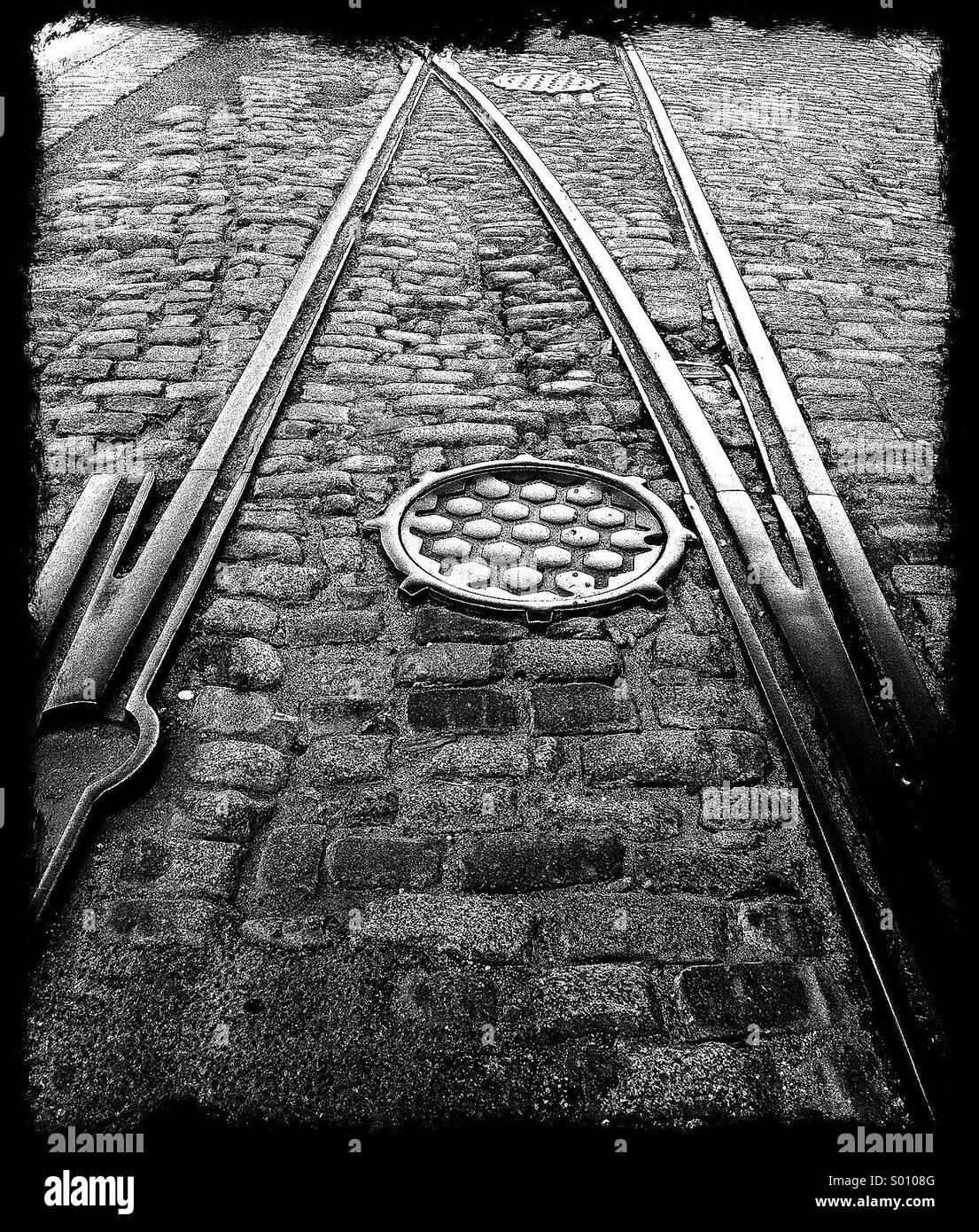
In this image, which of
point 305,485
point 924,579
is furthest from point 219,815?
point 924,579

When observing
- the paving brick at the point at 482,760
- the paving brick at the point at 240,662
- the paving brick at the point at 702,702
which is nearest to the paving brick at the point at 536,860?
the paving brick at the point at 482,760

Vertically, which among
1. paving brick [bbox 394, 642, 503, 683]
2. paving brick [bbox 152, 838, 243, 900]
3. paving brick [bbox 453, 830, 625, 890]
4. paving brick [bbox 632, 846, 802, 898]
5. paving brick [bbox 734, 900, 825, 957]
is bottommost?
paving brick [bbox 734, 900, 825, 957]

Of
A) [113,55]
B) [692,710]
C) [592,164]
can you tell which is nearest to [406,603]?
[692,710]

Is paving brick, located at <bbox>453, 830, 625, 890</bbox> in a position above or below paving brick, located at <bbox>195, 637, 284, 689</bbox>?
below

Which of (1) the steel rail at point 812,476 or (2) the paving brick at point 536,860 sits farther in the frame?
(1) the steel rail at point 812,476

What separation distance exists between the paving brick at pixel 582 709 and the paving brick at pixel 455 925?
59 cm

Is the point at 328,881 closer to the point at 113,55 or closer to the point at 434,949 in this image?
the point at 434,949

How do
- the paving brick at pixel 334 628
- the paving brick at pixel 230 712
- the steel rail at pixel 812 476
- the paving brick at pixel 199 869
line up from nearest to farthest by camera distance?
1. the paving brick at pixel 199 869
2. the paving brick at pixel 230 712
3. the steel rail at pixel 812 476
4. the paving brick at pixel 334 628

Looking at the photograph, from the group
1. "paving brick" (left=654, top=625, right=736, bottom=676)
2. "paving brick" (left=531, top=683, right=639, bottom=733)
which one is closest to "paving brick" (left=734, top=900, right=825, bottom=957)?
"paving brick" (left=531, top=683, right=639, bottom=733)

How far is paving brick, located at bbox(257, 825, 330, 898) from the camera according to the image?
82.5 inches

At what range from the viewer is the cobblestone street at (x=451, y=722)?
1.79m

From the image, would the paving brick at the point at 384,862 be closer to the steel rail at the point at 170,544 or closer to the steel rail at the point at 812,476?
the steel rail at the point at 170,544

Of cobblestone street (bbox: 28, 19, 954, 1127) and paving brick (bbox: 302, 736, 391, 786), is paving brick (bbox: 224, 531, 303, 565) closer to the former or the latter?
cobblestone street (bbox: 28, 19, 954, 1127)

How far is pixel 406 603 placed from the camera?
2939 millimetres
